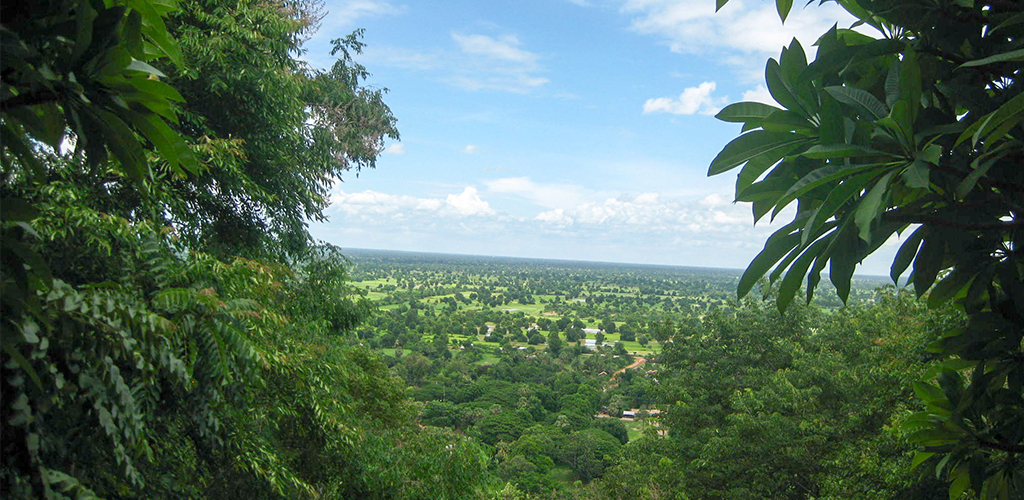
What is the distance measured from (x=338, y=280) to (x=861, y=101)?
8476mm

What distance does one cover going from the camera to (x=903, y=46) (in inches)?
70.3

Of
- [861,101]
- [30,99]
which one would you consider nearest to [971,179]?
[861,101]

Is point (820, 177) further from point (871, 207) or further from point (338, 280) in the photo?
point (338, 280)

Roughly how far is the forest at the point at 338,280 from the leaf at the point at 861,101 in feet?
0.04

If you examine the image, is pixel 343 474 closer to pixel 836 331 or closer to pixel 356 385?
pixel 356 385

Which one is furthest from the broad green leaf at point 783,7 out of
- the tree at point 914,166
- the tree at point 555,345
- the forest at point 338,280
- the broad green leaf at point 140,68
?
the tree at point 555,345

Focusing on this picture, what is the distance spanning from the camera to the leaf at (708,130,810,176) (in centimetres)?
165

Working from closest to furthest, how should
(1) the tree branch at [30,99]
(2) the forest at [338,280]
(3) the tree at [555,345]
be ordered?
(1) the tree branch at [30,99]
(2) the forest at [338,280]
(3) the tree at [555,345]

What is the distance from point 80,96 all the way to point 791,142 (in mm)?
1652

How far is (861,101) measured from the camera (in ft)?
5.07

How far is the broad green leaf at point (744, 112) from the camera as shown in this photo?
1725 millimetres

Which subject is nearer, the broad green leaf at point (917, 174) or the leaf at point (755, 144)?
the broad green leaf at point (917, 174)

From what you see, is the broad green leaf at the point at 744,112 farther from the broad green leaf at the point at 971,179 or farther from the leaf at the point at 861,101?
the broad green leaf at the point at 971,179

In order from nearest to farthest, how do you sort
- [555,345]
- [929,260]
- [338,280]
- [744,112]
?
[744,112]
[929,260]
[338,280]
[555,345]
